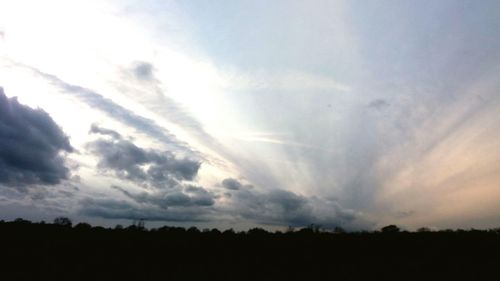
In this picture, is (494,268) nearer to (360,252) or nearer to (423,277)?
(423,277)

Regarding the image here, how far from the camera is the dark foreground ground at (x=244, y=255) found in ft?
234

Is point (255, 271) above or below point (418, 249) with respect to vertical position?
below

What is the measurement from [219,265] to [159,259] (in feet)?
38.5

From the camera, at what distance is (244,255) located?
88062 mm

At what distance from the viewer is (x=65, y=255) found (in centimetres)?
8188

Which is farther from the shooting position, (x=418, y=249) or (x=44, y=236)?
(x=44, y=236)

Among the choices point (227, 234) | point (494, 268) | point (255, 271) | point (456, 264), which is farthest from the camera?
point (227, 234)

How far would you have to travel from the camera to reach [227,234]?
100 m

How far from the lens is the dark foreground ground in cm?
7125

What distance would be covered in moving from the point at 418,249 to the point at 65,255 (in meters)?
64.0

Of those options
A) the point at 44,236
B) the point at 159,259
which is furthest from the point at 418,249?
the point at 44,236

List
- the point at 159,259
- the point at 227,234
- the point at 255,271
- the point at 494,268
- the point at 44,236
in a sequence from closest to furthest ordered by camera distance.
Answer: the point at 494,268 < the point at 255,271 < the point at 159,259 < the point at 44,236 < the point at 227,234

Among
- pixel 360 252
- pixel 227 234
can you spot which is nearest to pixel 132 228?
pixel 227 234

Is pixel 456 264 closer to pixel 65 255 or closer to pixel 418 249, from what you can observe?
pixel 418 249
